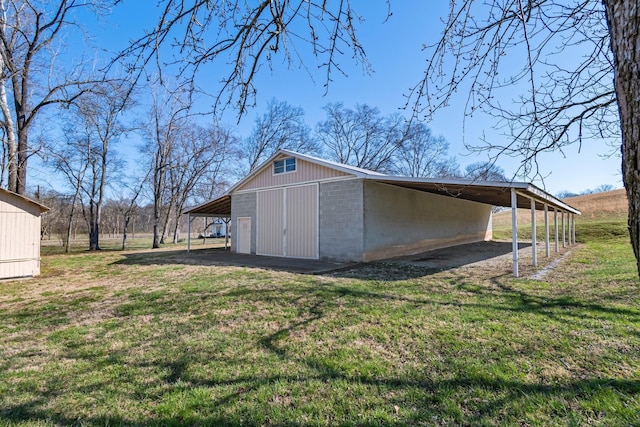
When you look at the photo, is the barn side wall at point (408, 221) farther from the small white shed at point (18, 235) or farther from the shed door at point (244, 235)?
the small white shed at point (18, 235)

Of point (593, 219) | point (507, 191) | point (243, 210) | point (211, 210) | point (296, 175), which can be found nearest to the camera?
point (507, 191)

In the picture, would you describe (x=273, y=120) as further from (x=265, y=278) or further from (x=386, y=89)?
(x=386, y=89)

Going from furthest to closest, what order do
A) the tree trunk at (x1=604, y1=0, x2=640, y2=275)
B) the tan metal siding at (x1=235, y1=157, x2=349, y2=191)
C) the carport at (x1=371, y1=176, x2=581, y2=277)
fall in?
the tan metal siding at (x1=235, y1=157, x2=349, y2=191), the carport at (x1=371, y1=176, x2=581, y2=277), the tree trunk at (x1=604, y1=0, x2=640, y2=275)

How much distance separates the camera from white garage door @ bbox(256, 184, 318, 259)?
12.2m

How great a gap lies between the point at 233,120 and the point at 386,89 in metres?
1.87

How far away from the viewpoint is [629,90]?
1.27 m

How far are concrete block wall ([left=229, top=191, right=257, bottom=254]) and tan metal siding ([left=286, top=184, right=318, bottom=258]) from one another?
89.5 inches

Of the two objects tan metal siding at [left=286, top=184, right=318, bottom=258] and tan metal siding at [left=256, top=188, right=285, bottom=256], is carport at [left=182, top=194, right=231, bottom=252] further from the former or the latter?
tan metal siding at [left=286, top=184, right=318, bottom=258]

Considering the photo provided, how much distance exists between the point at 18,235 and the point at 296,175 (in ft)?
29.1

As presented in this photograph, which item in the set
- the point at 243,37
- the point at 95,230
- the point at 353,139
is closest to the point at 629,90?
the point at 243,37

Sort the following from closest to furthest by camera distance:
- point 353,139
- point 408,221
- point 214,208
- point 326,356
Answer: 1. point 326,356
2. point 408,221
3. point 214,208
4. point 353,139

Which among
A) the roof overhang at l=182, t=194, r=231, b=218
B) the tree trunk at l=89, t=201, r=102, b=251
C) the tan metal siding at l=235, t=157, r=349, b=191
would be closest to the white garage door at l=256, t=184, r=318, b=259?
the tan metal siding at l=235, t=157, r=349, b=191

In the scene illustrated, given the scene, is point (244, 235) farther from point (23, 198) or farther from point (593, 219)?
point (593, 219)

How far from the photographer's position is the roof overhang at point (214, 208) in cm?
1638
